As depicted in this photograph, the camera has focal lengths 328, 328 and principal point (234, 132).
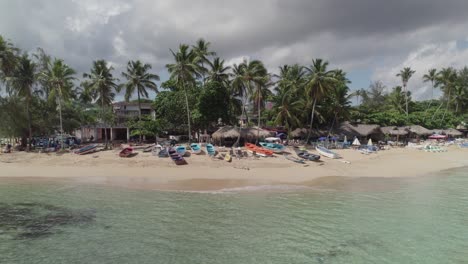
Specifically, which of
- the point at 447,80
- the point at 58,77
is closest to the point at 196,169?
the point at 58,77

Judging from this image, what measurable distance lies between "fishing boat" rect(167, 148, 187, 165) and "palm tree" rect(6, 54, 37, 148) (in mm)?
16376

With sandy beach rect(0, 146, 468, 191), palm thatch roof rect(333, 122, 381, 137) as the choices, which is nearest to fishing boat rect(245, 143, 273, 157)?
sandy beach rect(0, 146, 468, 191)

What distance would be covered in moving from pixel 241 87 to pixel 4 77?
24649 mm

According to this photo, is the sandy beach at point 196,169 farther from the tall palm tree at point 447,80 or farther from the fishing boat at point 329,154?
the tall palm tree at point 447,80

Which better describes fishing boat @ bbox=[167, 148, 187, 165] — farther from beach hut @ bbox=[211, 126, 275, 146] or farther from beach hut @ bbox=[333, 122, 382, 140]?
beach hut @ bbox=[333, 122, 382, 140]

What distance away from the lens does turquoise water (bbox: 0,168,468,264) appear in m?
10.3

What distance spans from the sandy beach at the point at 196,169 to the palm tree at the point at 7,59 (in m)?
8.08

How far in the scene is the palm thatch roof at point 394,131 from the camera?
164 ft

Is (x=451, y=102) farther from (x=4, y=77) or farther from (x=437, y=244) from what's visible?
(x=4, y=77)

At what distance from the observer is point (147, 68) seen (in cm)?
4144

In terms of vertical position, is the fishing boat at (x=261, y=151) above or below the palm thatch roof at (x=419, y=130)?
below

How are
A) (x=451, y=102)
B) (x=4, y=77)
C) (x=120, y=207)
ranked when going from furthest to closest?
(x=451, y=102) → (x=4, y=77) → (x=120, y=207)

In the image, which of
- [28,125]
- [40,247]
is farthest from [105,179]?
[28,125]

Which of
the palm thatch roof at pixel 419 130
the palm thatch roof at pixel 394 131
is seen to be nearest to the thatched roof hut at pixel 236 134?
the palm thatch roof at pixel 394 131
